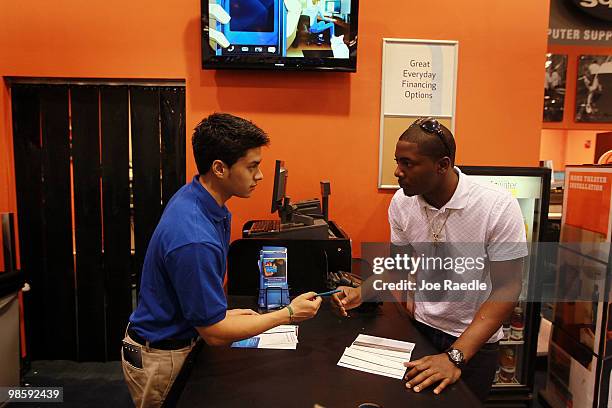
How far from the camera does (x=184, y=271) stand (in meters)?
1.33

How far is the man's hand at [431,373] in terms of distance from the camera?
53.1 inches

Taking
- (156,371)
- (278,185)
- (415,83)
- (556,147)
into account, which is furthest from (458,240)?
(556,147)

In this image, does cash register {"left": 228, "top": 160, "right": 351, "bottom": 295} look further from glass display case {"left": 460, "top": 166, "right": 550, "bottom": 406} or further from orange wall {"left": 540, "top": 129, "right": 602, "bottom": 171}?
orange wall {"left": 540, "top": 129, "right": 602, "bottom": 171}

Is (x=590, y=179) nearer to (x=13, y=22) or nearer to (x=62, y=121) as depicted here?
(x=62, y=121)

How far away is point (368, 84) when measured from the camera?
2941 mm

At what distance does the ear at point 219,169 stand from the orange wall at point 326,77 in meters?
1.45

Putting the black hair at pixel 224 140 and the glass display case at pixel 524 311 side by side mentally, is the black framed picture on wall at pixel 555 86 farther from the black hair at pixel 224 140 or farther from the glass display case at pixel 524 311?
the black hair at pixel 224 140

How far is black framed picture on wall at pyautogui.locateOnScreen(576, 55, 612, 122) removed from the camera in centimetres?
441

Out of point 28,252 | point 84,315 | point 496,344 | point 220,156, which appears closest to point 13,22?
point 28,252

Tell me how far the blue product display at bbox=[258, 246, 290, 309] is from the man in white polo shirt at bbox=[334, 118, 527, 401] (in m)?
0.27

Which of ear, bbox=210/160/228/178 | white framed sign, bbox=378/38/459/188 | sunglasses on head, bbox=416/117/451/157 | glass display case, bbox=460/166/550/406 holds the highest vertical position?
white framed sign, bbox=378/38/459/188

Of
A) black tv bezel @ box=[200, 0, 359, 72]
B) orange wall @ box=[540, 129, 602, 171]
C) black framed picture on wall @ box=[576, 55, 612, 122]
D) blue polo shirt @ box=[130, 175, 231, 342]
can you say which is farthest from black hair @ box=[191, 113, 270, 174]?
orange wall @ box=[540, 129, 602, 171]

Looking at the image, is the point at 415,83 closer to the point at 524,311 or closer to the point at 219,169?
the point at 524,311

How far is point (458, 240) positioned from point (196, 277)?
1073mm
